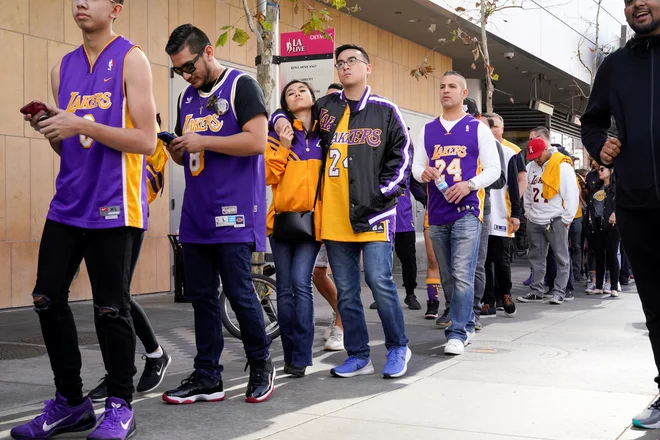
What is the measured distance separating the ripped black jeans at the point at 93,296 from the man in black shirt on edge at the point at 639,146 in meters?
2.37

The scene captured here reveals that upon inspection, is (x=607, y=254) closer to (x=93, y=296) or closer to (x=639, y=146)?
(x=639, y=146)

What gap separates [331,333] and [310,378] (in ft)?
4.56

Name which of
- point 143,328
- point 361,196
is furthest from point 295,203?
point 143,328

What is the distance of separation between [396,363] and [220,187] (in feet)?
5.86

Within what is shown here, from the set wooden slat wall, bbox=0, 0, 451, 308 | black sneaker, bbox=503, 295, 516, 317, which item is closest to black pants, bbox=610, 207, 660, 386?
black sneaker, bbox=503, 295, 516, 317

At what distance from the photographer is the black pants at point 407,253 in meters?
10.5

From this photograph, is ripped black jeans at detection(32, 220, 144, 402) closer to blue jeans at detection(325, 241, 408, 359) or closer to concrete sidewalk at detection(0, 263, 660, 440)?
concrete sidewalk at detection(0, 263, 660, 440)

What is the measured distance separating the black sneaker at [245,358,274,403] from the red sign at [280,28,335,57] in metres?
4.97

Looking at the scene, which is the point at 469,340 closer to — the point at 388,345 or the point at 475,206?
the point at 475,206

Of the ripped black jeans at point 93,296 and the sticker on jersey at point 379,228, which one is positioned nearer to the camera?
the ripped black jeans at point 93,296

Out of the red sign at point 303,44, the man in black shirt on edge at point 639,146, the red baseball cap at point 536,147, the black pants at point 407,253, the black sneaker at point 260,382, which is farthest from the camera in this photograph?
the red baseball cap at point 536,147

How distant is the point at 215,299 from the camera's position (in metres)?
5.30

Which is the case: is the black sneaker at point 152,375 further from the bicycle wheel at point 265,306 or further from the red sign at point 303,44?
the red sign at point 303,44

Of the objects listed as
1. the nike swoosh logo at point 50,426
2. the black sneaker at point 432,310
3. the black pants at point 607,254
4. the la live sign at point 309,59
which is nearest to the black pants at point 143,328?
the nike swoosh logo at point 50,426
